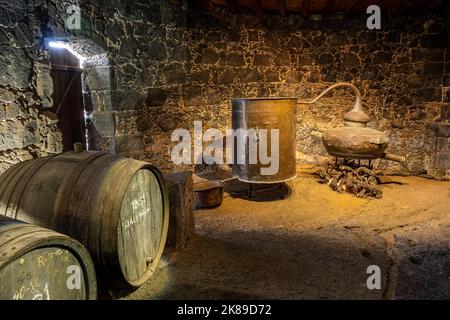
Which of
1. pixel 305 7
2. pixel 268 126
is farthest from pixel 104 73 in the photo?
pixel 305 7

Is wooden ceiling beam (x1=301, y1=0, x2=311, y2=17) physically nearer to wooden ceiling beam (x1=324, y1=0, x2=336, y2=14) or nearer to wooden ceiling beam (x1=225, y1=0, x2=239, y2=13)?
wooden ceiling beam (x1=324, y1=0, x2=336, y2=14)

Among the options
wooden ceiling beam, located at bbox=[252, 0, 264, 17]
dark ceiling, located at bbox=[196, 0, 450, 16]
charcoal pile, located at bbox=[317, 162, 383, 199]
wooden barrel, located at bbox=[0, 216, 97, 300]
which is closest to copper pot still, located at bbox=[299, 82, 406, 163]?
charcoal pile, located at bbox=[317, 162, 383, 199]

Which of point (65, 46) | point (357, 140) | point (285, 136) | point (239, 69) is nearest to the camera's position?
point (285, 136)

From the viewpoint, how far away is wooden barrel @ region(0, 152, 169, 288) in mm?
2299

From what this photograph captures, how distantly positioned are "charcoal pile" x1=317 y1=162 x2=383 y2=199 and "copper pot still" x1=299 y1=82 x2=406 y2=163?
1.23 ft

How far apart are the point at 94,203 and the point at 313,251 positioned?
218cm

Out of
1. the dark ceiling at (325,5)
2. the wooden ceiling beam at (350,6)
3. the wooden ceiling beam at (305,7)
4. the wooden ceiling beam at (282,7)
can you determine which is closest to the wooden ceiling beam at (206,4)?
the dark ceiling at (325,5)

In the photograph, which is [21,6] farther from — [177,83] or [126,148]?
[177,83]

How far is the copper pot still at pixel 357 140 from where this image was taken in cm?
518

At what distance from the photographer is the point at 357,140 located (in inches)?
206

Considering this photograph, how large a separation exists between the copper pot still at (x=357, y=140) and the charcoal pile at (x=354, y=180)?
0.37m

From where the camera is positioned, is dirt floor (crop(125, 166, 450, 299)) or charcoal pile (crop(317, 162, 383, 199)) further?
charcoal pile (crop(317, 162, 383, 199))

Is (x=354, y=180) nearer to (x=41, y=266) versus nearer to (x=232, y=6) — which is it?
(x=232, y=6)

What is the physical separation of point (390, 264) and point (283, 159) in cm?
212
